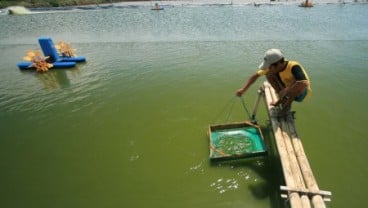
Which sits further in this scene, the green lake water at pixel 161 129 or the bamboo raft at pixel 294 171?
the green lake water at pixel 161 129

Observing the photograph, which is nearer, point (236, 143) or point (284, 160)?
point (284, 160)

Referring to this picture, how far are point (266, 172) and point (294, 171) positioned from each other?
118cm

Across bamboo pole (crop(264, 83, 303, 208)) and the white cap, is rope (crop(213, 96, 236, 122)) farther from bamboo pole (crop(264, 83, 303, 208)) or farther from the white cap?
the white cap

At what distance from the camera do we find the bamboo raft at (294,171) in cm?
369

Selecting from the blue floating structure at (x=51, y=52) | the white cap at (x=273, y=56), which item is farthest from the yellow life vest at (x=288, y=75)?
the blue floating structure at (x=51, y=52)

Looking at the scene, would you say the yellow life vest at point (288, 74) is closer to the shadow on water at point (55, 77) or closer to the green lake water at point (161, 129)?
the green lake water at point (161, 129)

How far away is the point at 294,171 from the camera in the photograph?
425 centimetres

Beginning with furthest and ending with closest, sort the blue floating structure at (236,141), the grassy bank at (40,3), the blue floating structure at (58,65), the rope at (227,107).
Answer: the grassy bank at (40,3) < the blue floating structure at (58,65) < the rope at (227,107) < the blue floating structure at (236,141)

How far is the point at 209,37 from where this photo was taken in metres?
18.8

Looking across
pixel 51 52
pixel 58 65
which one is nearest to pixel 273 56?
pixel 58 65

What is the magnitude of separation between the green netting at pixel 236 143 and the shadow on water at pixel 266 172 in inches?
8.1

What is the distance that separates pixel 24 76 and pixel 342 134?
596 inches

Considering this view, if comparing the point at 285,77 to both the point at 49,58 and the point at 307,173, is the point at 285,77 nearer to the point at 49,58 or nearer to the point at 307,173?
the point at 307,173

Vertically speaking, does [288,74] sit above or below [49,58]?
below
